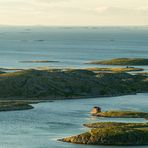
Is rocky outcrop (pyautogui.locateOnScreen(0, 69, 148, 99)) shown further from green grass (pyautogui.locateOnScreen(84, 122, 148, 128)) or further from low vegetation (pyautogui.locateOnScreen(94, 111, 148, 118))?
green grass (pyautogui.locateOnScreen(84, 122, 148, 128))

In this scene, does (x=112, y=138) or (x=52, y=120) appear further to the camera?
(x=52, y=120)

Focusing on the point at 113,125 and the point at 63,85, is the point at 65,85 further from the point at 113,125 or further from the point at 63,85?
the point at 113,125

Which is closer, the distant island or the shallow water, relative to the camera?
the shallow water

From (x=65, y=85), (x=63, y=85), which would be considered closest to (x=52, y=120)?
(x=63, y=85)

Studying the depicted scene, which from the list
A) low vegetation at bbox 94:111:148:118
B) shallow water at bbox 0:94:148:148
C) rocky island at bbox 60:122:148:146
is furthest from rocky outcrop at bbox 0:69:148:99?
rocky island at bbox 60:122:148:146

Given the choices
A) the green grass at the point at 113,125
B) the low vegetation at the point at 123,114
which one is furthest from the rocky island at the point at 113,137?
the low vegetation at the point at 123,114

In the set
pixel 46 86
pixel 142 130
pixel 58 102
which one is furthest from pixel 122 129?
pixel 46 86

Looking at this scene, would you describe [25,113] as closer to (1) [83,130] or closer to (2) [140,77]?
(1) [83,130]

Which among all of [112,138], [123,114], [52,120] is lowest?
[112,138]

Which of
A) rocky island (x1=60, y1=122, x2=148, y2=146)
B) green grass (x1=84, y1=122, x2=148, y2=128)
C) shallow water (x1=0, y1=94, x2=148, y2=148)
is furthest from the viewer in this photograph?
green grass (x1=84, y1=122, x2=148, y2=128)

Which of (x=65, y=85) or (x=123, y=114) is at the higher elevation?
(x=65, y=85)
